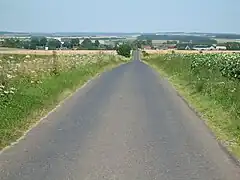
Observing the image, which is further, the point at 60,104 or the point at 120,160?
the point at 60,104

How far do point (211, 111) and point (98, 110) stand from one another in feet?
11.2

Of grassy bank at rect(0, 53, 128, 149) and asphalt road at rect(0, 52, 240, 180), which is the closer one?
asphalt road at rect(0, 52, 240, 180)

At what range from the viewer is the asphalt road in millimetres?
7852

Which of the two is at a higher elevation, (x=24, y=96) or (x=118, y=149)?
(x=118, y=149)

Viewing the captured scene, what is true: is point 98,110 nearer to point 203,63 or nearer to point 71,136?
point 71,136

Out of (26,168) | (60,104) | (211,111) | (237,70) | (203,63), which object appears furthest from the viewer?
(203,63)

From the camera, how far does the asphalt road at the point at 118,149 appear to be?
309 inches

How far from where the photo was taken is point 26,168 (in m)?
8.08

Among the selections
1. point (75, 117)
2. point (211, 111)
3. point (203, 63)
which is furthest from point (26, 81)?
point (203, 63)

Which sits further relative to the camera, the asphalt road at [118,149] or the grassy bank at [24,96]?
the grassy bank at [24,96]

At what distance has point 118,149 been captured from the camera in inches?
385

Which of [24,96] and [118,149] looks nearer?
[118,149]

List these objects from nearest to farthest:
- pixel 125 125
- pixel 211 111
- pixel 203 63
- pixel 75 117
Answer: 1. pixel 125 125
2. pixel 75 117
3. pixel 211 111
4. pixel 203 63

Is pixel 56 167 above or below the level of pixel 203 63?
above
